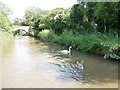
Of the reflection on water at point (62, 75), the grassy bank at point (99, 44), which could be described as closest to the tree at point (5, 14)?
the grassy bank at point (99, 44)

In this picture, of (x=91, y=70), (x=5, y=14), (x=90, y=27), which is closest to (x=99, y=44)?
(x=91, y=70)

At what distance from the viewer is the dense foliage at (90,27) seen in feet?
63.9

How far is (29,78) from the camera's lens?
1348 centimetres

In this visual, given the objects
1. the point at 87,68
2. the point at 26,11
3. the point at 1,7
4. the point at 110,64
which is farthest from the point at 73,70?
the point at 26,11

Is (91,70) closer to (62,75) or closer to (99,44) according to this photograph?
(62,75)

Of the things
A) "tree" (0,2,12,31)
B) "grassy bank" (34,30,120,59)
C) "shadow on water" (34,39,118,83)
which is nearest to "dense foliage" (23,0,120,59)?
"grassy bank" (34,30,120,59)

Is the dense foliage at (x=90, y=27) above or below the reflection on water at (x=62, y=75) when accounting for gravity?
above

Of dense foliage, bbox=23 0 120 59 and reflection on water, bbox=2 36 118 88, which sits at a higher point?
dense foliage, bbox=23 0 120 59

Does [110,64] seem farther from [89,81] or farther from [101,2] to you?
[101,2]

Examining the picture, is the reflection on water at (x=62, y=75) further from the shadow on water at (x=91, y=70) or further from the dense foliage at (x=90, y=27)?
the dense foliage at (x=90, y=27)

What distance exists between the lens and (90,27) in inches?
1141

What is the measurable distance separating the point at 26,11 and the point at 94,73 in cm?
7450

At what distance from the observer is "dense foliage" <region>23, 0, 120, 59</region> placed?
1947 centimetres

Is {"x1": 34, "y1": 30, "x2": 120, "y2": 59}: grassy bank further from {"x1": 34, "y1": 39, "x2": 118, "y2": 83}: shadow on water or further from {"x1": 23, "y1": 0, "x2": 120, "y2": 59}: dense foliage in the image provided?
{"x1": 34, "y1": 39, "x2": 118, "y2": 83}: shadow on water
